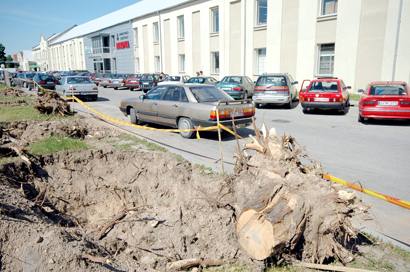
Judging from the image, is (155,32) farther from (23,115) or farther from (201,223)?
(201,223)

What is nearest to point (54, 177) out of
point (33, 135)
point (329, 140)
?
point (33, 135)

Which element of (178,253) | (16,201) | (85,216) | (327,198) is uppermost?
(327,198)

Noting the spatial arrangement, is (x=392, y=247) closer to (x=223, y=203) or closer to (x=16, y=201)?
(x=223, y=203)

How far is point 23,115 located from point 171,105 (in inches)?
266

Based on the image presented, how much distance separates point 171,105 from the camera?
31.9ft

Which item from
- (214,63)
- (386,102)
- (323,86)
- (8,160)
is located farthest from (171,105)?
(214,63)

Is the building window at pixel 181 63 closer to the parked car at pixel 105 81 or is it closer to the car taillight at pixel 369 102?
the parked car at pixel 105 81

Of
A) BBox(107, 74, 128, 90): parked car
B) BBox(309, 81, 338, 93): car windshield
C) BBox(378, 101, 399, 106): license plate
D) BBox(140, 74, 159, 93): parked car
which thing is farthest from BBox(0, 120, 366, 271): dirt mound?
BBox(107, 74, 128, 90): parked car

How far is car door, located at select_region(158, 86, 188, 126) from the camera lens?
9.55 meters

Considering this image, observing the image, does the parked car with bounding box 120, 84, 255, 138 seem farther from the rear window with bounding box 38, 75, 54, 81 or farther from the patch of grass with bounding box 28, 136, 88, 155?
the rear window with bounding box 38, 75, 54, 81

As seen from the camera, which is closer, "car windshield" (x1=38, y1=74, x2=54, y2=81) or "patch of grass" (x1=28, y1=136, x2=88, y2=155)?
"patch of grass" (x1=28, y1=136, x2=88, y2=155)

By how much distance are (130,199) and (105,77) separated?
30.6m

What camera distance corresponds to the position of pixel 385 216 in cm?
453

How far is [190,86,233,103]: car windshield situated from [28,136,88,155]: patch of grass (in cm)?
352
